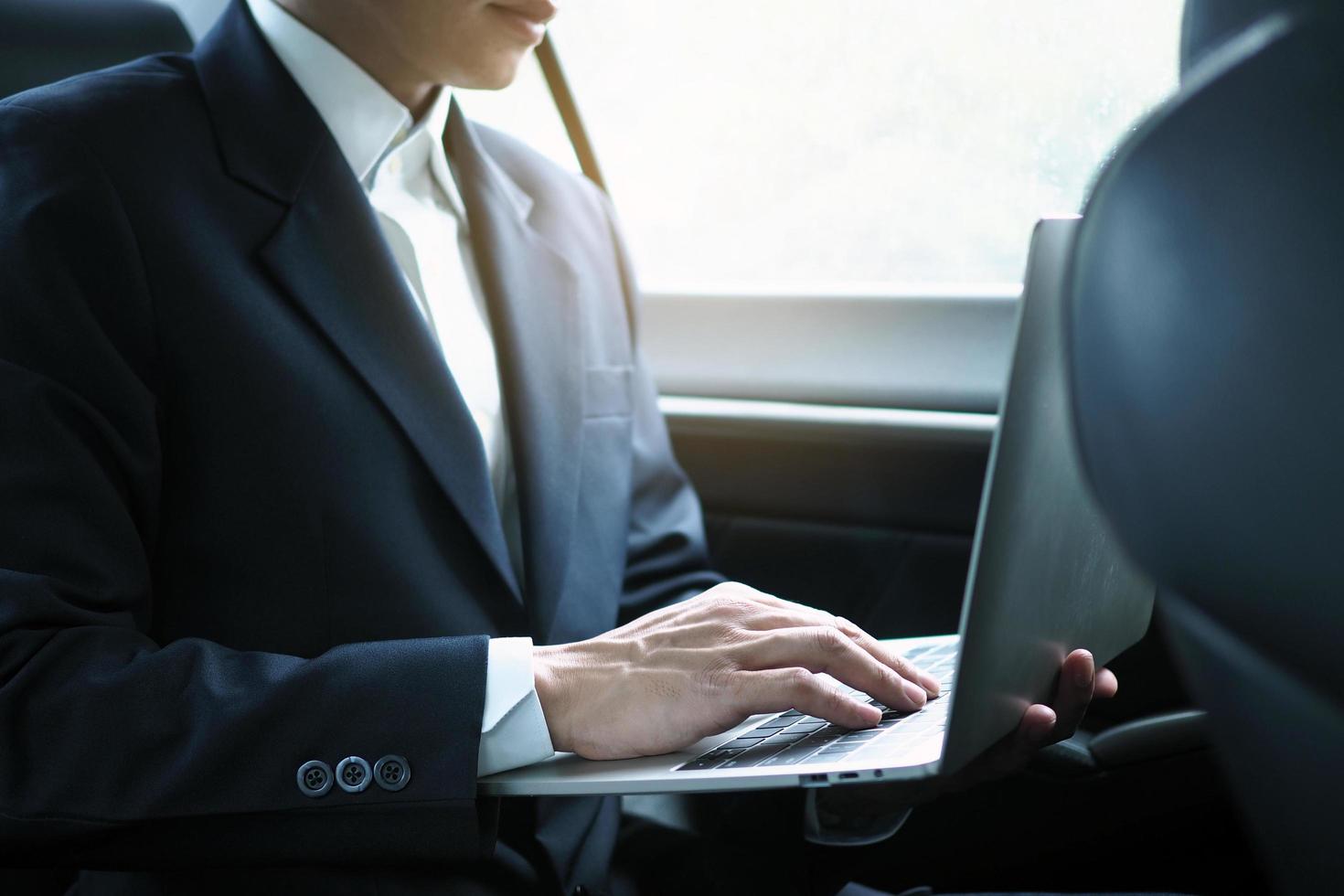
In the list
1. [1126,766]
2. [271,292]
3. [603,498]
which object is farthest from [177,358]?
[1126,766]

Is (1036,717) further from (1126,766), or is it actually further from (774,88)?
(774,88)

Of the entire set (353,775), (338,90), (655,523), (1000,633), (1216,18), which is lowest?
(655,523)

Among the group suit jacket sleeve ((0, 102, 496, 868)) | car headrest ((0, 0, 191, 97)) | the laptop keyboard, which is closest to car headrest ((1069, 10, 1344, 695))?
the laptop keyboard

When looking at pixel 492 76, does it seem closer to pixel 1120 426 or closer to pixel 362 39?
pixel 362 39

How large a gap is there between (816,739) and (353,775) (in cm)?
29

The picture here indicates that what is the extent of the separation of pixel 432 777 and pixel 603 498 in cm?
50

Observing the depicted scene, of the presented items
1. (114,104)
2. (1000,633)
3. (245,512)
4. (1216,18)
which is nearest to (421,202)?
(114,104)

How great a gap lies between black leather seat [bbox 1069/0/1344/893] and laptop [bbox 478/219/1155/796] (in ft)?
0.44

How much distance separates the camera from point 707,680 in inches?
29.8

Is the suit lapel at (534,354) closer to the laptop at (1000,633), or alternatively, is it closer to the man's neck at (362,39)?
the man's neck at (362,39)

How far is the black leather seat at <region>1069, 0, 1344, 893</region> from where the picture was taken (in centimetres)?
37

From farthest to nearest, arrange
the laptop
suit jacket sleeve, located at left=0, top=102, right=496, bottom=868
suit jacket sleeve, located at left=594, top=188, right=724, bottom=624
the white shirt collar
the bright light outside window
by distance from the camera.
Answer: the bright light outside window
suit jacket sleeve, located at left=594, top=188, right=724, bottom=624
the white shirt collar
suit jacket sleeve, located at left=0, top=102, right=496, bottom=868
the laptop

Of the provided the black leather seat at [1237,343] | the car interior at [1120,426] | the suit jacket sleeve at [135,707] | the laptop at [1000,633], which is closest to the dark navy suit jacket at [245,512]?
the suit jacket sleeve at [135,707]

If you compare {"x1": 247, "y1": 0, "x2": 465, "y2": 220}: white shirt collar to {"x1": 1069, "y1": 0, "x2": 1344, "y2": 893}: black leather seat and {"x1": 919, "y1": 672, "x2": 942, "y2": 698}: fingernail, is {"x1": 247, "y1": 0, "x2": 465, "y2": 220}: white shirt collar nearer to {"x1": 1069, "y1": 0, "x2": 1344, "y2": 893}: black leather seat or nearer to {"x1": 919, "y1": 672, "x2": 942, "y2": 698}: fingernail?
{"x1": 919, "y1": 672, "x2": 942, "y2": 698}: fingernail
